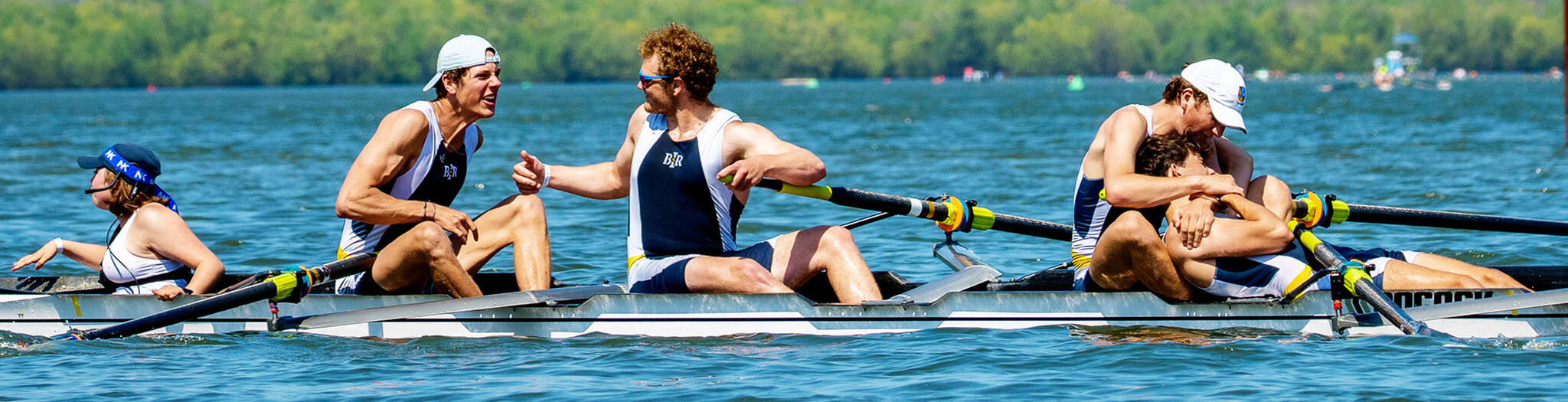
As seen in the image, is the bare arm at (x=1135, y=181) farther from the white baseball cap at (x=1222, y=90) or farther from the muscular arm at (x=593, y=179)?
the muscular arm at (x=593, y=179)

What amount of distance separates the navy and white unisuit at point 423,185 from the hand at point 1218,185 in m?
3.54

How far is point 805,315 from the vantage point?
805cm

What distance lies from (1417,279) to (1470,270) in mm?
322

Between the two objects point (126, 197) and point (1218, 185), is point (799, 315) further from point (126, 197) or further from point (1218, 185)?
point (126, 197)

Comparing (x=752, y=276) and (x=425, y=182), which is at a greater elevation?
(x=425, y=182)

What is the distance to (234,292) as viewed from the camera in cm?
773

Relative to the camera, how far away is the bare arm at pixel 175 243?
841 centimetres

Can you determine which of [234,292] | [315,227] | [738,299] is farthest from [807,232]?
[315,227]

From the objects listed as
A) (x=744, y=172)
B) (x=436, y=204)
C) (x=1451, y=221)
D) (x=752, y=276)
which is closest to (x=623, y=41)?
(x=1451, y=221)

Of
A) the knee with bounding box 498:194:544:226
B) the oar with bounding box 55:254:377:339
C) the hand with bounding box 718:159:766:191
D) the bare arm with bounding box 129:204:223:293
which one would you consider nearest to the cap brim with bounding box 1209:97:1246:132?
the hand with bounding box 718:159:766:191

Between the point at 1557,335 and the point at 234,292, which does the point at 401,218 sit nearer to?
the point at 234,292

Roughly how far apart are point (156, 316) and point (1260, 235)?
17.0 ft

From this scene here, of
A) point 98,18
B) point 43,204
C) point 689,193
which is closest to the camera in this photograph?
point 689,193

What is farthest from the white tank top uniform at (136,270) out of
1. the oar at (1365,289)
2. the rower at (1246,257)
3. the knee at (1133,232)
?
the oar at (1365,289)
